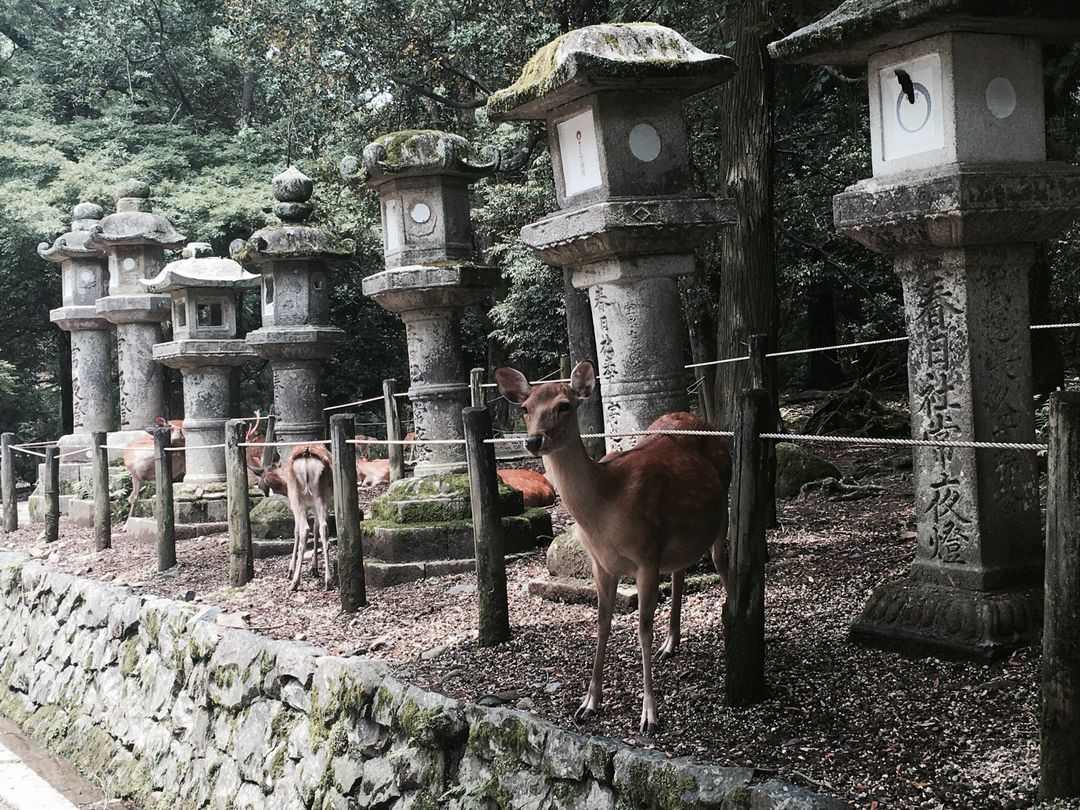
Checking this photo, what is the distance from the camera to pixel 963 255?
5016 mm

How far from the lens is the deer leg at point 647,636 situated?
4676mm

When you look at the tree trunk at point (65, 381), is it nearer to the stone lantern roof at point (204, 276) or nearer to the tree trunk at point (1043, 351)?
the stone lantern roof at point (204, 276)

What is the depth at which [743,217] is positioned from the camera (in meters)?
9.62

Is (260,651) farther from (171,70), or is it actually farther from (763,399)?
(171,70)

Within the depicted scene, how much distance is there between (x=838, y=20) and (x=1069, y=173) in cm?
121

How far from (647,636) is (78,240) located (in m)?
12.8

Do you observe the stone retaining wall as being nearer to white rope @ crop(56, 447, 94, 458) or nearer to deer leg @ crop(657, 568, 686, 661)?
deer leg @ crop(657, 568, 686, 661)

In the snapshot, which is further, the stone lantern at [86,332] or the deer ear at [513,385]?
the stone lantern at [86,332]

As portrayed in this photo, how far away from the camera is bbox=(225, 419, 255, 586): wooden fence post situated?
897 centimetres

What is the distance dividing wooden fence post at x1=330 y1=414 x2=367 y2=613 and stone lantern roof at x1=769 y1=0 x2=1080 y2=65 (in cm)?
391

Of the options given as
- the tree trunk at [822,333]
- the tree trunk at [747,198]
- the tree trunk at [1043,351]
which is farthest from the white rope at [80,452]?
the tree trunk at [1043,351]

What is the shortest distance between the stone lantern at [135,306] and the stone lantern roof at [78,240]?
0.52 meters

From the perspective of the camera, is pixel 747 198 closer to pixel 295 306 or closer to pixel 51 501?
pixel 295 306

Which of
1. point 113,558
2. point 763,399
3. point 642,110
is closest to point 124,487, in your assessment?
point 113,558
